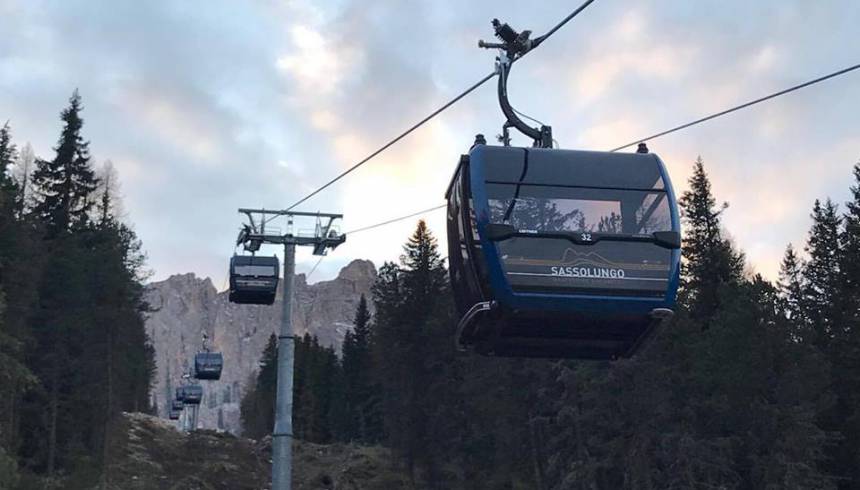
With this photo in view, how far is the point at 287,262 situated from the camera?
28.4m

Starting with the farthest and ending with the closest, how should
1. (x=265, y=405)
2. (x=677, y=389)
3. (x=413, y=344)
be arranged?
1. (x=265, y=405)
2. (x=413, y=344)
3. (x=677, y=389)

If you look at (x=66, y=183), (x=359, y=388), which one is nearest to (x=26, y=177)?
(x=66, y=183)

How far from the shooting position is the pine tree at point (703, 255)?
5016 centimetres

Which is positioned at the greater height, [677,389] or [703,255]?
[703,255]

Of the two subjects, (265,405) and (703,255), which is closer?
(703,255)

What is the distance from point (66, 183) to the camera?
60.6m

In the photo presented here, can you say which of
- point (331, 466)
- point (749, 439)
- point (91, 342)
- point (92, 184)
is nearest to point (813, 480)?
point (749, 439)

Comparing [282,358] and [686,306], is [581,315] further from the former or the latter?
[686,306]

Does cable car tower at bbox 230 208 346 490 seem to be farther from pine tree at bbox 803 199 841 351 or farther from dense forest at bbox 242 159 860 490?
pine tree at bbox 803 199 841 351

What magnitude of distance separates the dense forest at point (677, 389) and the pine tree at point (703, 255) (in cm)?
10

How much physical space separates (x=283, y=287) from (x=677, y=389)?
20.7 metres

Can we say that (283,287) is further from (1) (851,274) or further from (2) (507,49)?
(1) (851,274)

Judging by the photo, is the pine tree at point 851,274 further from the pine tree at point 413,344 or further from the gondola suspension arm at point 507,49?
the gondola suspension arm at point 507,49

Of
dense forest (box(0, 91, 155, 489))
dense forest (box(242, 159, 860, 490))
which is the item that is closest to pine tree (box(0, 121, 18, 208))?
dense forest (box(0, 91, 155, 489))
